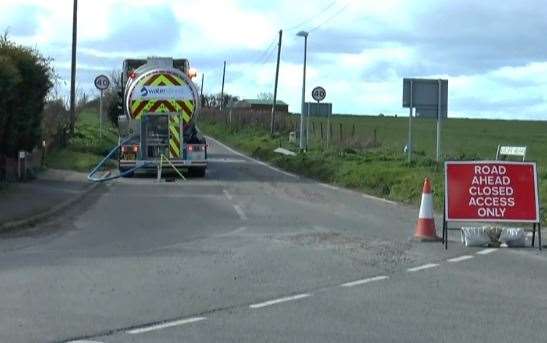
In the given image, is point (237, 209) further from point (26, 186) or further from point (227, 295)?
point (227, 295)

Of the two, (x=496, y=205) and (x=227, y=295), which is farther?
(x=496, y=205)

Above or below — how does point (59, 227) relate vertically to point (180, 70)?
below

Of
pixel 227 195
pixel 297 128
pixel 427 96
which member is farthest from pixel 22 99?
pixel 297 128

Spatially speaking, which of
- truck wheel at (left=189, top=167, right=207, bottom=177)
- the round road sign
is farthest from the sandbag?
the round road sign

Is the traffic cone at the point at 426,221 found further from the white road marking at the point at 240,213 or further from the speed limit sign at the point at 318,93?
the speed limit sign at the point at 318,93

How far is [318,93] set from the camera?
37875mm

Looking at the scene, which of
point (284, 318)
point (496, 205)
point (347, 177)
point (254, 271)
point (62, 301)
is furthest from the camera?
point (347, 177)

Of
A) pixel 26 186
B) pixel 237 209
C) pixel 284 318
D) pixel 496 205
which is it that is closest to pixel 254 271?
pixel 284 318

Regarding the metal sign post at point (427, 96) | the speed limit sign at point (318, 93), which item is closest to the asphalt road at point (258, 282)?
the metal sign post at point (427, 96)

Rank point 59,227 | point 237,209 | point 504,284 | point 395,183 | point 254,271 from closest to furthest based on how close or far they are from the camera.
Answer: point 504,284
point 254,271
point 59,227
point 237,209
point 395,183

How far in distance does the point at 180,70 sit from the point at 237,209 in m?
11.0

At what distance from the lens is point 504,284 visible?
30.9ft

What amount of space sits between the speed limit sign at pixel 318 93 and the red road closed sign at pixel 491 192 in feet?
83.3

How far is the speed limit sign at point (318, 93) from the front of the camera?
37781 millimetres
